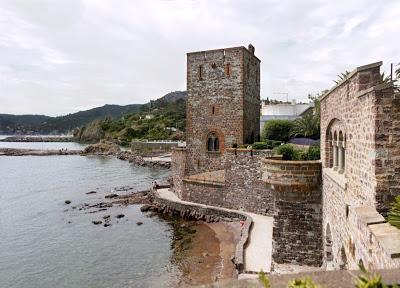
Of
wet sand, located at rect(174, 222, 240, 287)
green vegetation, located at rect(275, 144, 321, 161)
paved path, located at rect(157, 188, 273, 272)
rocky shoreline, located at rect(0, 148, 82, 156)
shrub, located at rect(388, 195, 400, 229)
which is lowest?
wet sand, located at rect(174, 222, 240, 287)

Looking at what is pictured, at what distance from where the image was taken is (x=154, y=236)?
22.9 meters

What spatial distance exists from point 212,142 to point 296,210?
49.9 feet

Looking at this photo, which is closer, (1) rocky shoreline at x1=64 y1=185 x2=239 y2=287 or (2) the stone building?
(2) the stone building

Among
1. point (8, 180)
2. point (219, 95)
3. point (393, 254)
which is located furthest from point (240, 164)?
point (8, 180)

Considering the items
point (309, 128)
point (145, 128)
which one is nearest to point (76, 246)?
point (309, 128)

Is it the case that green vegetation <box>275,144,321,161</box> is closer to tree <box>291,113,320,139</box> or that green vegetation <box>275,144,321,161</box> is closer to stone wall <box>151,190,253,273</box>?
stone wall <box>151,190,253,273</box>

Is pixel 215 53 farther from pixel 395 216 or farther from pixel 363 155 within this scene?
pixel 395 216

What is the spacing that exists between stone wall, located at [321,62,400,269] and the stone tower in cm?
1586

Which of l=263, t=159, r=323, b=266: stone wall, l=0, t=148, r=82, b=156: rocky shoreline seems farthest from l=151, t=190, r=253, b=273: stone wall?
l=0, t=148, r=82, b=156: rocky shoreline

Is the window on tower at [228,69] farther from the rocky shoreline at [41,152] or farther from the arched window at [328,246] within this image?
the rocky shoreline at [41,152]

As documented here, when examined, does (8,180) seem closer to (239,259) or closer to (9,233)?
(9,233)

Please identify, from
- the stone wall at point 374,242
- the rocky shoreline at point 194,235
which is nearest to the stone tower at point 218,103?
the rocky shoreline at point 194,235

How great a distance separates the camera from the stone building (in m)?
5.94

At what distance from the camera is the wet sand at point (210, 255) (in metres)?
16.1
